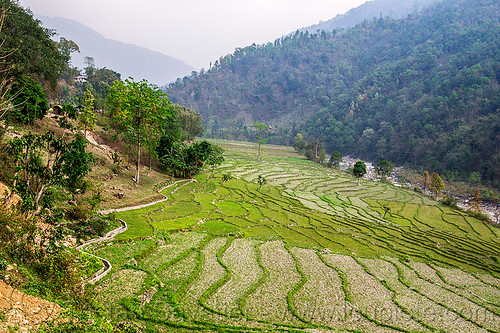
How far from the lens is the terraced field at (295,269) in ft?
40.4

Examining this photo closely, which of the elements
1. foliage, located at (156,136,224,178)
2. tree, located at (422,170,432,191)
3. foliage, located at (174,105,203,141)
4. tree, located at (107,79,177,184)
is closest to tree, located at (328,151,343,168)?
tree, located at (422,170,432,191)

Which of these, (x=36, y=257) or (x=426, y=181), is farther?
(x=426, y=181)

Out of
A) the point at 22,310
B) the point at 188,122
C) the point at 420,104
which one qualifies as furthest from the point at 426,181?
the point at 22,310

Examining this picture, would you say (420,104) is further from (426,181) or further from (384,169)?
(426,181)

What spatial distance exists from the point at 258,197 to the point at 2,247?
99.4ft

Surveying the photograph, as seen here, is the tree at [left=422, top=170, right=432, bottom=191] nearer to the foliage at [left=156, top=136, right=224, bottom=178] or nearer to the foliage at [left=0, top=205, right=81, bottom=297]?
the foliage at [left=156, top=136, right=224, bottom=178]

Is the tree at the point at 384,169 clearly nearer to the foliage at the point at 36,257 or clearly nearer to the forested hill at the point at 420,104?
the forested hill at the point at 420,104

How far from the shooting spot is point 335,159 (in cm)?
8069

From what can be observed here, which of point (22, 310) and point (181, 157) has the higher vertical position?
point (181, 157)

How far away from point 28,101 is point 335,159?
70013mm

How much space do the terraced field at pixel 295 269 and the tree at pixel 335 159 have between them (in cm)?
4612

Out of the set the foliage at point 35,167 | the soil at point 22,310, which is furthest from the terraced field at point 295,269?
the foliage at point 35,167

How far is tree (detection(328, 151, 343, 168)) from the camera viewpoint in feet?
264

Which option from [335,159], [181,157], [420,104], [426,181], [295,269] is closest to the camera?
[295,269]
